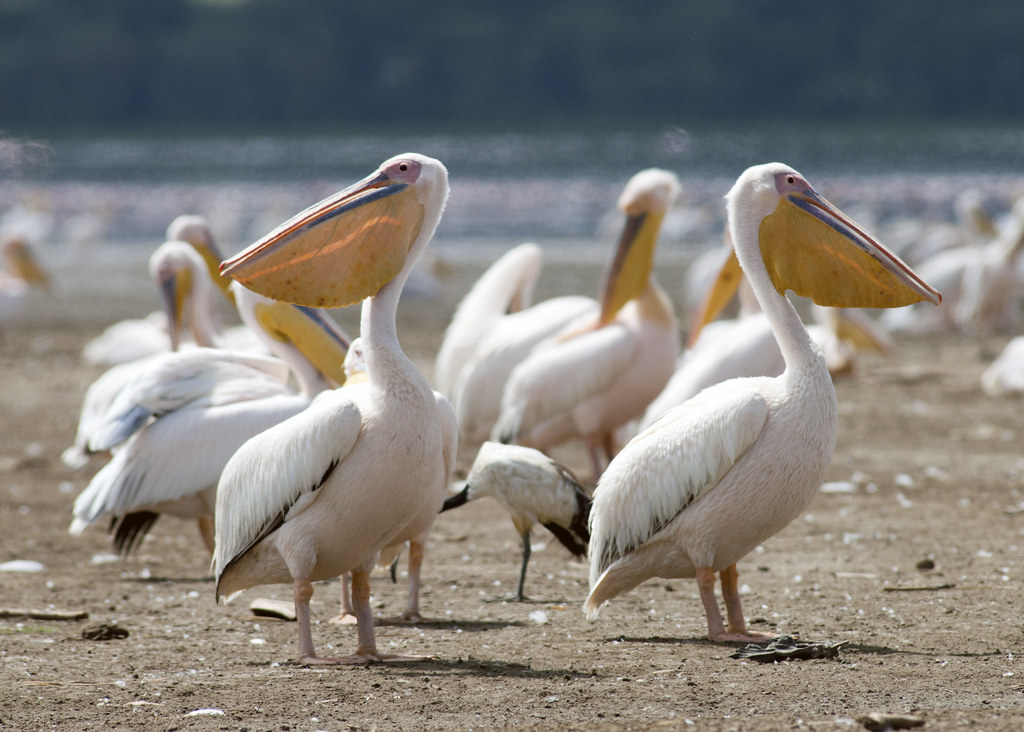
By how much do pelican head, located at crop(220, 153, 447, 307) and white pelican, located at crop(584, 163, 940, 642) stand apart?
3.08 feet

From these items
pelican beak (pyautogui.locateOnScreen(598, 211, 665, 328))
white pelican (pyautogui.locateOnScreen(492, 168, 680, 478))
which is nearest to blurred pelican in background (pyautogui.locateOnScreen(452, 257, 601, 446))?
white pelican (pyautogui.locateOnScreen(492, 168, 680, 478))

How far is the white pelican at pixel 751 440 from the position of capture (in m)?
4.08

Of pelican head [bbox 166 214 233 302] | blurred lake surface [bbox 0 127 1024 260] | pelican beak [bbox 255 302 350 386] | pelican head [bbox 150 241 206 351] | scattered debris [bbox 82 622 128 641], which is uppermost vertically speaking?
blurred lake surface [bbox 0 127 1024 260]

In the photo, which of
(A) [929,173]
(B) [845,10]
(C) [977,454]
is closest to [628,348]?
(C) [977,454]

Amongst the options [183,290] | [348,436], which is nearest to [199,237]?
[183,290]

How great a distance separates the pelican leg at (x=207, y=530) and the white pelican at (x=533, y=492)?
1289 millimetres

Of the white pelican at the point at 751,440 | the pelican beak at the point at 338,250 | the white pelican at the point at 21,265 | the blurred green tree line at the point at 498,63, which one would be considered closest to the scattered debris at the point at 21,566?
the pelican beak at the point at 338,250

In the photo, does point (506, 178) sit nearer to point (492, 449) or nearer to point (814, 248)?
point (492, 449)

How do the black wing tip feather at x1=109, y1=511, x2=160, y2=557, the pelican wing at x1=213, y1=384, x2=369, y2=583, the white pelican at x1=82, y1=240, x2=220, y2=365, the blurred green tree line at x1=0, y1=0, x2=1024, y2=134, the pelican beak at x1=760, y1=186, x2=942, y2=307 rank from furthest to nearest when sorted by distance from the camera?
1. the blurred green tree line at x1=0, y1=0, x2=1024, y2=134
2. the white pelican at x1=82, y1=240, x2=220, y2=365
3. the black wing tip feather at x1=109, y1=511, x2=160, y2=557
4. the pelican beak at x1=760, y1=186, x2=942, y2=307
5. the pelican wing at x1=213, y1=384, x2=369, y2=583

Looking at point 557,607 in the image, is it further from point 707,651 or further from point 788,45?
point 788,45

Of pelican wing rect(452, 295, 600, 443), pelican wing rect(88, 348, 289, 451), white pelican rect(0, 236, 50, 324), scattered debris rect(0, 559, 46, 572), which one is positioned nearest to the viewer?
pelican wing rect(88, 348, 289, 451)

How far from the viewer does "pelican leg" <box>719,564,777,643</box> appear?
4160 millimetres

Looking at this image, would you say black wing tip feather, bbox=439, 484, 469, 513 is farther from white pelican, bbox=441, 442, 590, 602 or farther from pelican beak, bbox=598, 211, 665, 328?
pelican beak, bbox=598, 211, 665, 328

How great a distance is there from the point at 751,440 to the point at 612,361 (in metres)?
3.03
